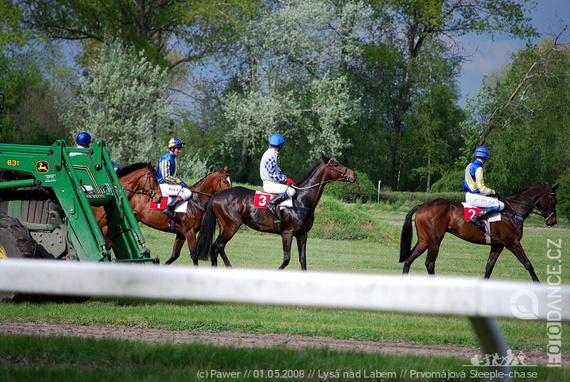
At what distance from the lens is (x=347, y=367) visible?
15.3 feet

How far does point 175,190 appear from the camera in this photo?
47.1 ft

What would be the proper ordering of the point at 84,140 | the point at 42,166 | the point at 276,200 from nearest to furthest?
the point at 42,166, the point at 84,140, the point at 276,200

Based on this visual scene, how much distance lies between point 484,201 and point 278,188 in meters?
3.83

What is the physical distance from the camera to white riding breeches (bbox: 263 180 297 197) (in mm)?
13844

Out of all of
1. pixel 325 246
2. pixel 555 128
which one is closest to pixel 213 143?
pixel 555 128

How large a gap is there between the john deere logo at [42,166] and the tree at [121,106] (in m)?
26.2

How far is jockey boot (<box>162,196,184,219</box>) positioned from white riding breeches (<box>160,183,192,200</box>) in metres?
0.08

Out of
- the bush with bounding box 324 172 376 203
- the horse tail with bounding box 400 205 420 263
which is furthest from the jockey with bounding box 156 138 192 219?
the bush with bounding box 324 172 376 203

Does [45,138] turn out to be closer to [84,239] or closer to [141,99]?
[141,99]

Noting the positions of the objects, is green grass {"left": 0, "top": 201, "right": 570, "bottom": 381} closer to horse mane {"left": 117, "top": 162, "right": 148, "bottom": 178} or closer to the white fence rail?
the white fence rail

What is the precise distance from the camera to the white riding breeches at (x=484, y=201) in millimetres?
13422

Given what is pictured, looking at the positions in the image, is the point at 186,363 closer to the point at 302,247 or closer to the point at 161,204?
the point at 302,247

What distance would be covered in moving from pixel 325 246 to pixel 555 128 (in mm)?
26282

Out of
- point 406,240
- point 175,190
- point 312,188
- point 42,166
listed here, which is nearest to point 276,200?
point 312,188
